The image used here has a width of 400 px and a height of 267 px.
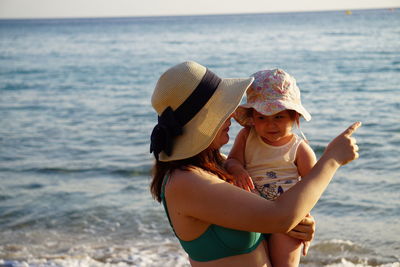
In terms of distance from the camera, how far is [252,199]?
7.25 feet

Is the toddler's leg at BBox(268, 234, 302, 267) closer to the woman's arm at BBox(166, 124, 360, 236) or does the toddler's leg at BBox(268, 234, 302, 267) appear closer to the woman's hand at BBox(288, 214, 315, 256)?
the woman's hand at BBox(288, 214, 315, 256)

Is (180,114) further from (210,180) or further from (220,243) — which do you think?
(220,243)

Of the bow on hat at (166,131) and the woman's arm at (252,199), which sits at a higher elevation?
the bow on hat at (166,131)

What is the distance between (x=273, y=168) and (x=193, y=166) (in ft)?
1.54

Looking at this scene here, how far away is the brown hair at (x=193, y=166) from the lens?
2381mm

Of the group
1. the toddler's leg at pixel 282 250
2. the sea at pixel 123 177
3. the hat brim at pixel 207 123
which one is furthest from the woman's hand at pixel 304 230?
the sea at pixel 123 177

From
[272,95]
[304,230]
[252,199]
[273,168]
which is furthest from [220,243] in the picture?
[272,95]

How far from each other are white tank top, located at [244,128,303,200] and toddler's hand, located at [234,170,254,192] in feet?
0.36

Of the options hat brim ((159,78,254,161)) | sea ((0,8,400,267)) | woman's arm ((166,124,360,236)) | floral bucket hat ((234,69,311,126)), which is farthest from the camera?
sea ((0,8,400,267))

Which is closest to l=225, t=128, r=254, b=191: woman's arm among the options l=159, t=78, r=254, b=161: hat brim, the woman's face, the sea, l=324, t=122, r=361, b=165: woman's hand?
the woman's face

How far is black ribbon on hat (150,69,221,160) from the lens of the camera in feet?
7.56

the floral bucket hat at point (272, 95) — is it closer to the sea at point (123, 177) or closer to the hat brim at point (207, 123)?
the hat brim at point (207, 123)

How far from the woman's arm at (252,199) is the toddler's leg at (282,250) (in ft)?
0.92

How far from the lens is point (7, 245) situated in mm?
5918
